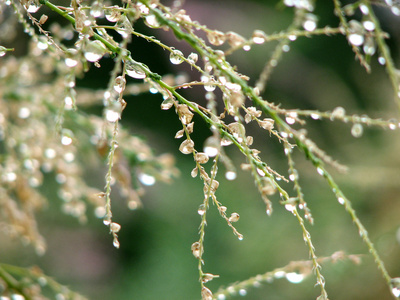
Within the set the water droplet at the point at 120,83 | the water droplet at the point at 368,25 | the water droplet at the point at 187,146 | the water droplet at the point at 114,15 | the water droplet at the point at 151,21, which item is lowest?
the water droplet at the point at 187,146

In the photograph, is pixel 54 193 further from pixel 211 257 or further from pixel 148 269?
pixel 211 257

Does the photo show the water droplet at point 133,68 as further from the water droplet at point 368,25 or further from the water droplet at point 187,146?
the water droplet at point 368,25

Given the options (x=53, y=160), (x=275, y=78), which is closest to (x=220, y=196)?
(x=275, y=78)

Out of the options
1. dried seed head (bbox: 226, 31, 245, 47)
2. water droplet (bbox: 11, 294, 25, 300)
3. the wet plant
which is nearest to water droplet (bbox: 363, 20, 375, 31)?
the wet plant

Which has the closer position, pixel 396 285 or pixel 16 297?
pixel 396 285

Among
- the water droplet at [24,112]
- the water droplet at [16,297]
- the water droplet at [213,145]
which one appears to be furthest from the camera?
the water droplet at [24,112]

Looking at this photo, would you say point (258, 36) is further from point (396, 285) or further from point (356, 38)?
point (396, 285)

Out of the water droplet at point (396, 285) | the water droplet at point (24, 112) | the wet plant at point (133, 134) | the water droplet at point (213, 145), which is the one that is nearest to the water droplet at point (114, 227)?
the wet plant at point (133, 134)

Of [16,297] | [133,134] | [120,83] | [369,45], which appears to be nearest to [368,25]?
[369,45]

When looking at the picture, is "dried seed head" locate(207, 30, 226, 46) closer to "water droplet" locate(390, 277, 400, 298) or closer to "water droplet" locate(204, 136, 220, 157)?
"water droplet" locate(204, 136, 220, 157)

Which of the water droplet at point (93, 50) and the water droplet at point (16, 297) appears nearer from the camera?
the water droplet at point (93, 50)
